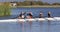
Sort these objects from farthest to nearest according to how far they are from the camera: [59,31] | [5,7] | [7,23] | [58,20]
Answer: [5,7], [58,20], [7,23], [59,31]

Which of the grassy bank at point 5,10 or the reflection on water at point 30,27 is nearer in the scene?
the reflection on water at point 30,27

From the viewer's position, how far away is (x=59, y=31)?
14.2 meters

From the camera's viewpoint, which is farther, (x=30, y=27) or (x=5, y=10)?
(x=5, y=10)

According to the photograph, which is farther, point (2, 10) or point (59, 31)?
point (2, 10)

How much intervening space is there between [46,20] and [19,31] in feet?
20.6

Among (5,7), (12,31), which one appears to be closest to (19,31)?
(12,31)

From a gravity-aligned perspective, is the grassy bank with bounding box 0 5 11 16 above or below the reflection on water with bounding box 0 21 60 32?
below

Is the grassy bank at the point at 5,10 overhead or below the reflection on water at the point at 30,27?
below

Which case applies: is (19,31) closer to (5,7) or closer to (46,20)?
(46,20)

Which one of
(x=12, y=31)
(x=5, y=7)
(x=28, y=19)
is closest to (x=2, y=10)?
(x=5, y=7)

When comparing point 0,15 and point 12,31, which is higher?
point 12,31

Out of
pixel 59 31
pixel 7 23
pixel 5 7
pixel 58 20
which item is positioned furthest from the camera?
pixel 5 7

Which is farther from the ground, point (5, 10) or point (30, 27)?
point (30, 27)

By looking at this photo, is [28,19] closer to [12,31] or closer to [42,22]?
[42,22]
